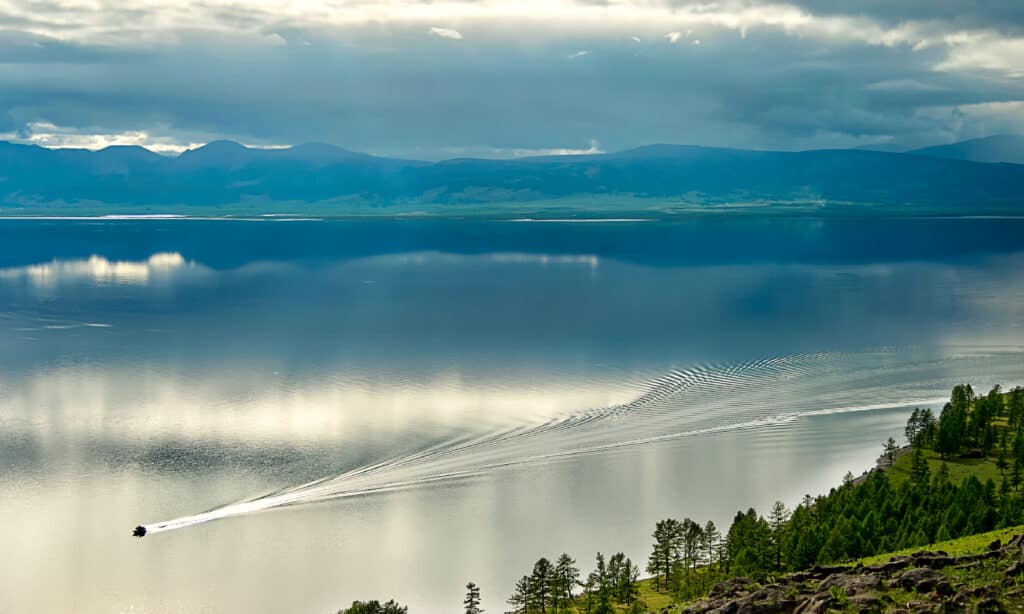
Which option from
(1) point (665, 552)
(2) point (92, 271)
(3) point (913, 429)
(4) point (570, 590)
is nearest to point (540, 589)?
(4) point (570, 590)

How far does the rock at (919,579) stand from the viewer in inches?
746

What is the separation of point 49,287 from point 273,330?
4505 cm

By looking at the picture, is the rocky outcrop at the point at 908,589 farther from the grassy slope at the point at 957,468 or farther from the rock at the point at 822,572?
the grassy slope at the point at 957,468

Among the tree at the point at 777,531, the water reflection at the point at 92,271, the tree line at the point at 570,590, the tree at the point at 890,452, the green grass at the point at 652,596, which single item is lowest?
the green grass at the point at 652,596

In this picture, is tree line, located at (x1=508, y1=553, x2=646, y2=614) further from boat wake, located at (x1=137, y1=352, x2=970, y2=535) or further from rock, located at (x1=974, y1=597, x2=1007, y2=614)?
rock, located at (x1=974, y1=597, x2=1007, y2=614)

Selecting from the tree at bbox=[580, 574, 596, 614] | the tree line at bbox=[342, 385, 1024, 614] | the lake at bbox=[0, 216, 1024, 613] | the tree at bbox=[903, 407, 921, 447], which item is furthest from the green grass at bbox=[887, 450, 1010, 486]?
the tree at bbox=[580, 574, 596, 614]

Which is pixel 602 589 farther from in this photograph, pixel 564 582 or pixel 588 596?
pixel 564 582

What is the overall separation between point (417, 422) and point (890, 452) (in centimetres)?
2150

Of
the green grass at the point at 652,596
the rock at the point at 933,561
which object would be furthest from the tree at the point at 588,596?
the rock at the point at 933,561

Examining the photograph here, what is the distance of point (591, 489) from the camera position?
39.2 m

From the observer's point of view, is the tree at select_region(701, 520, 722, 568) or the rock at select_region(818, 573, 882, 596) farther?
the tree at select_region(701, 520, 722, 568)

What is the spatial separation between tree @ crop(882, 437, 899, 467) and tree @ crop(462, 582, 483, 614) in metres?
20.7

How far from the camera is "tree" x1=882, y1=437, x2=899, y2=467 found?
42.0m

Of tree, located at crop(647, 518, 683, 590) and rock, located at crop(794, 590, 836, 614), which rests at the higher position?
rock, located at crop(794, 590, 836, 614)
